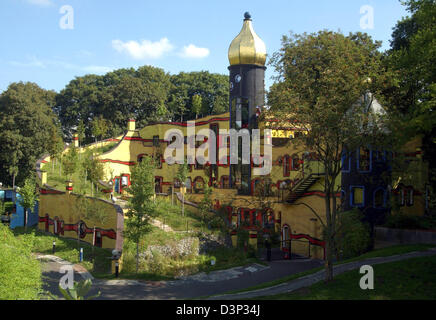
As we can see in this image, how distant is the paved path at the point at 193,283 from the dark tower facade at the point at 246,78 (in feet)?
44.9

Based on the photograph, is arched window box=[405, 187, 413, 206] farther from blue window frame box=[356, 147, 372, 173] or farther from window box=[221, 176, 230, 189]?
window box=[221, 176, 230, 189]

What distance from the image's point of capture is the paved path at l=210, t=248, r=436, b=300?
1648cm

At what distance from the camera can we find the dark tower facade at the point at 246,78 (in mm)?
36594

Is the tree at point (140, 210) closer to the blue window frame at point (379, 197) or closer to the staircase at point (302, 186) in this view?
the staircase at point (302, 186)

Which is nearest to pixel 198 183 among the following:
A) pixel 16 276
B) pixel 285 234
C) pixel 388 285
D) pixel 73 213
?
pixel 73 213

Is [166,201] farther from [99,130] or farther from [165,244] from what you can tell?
[99,130]

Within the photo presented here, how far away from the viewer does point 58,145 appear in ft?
135

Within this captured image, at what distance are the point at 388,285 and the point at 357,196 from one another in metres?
10.6

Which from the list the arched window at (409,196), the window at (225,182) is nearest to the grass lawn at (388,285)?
the arched window at (409,196)

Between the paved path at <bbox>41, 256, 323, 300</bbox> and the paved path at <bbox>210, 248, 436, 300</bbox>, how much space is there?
226 cm

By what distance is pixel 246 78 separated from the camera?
36906 mm

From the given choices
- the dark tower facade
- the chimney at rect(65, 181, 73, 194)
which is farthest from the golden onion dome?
the chimney at rect(65, 181, 73, 194)

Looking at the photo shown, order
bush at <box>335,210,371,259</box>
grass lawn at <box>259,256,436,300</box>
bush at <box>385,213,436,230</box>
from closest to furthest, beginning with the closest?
grass lawn at <box>259,256,436,300</box>
bush at <box>385,213,436,230</box>
bush at <box>335,210,371,259</box>
